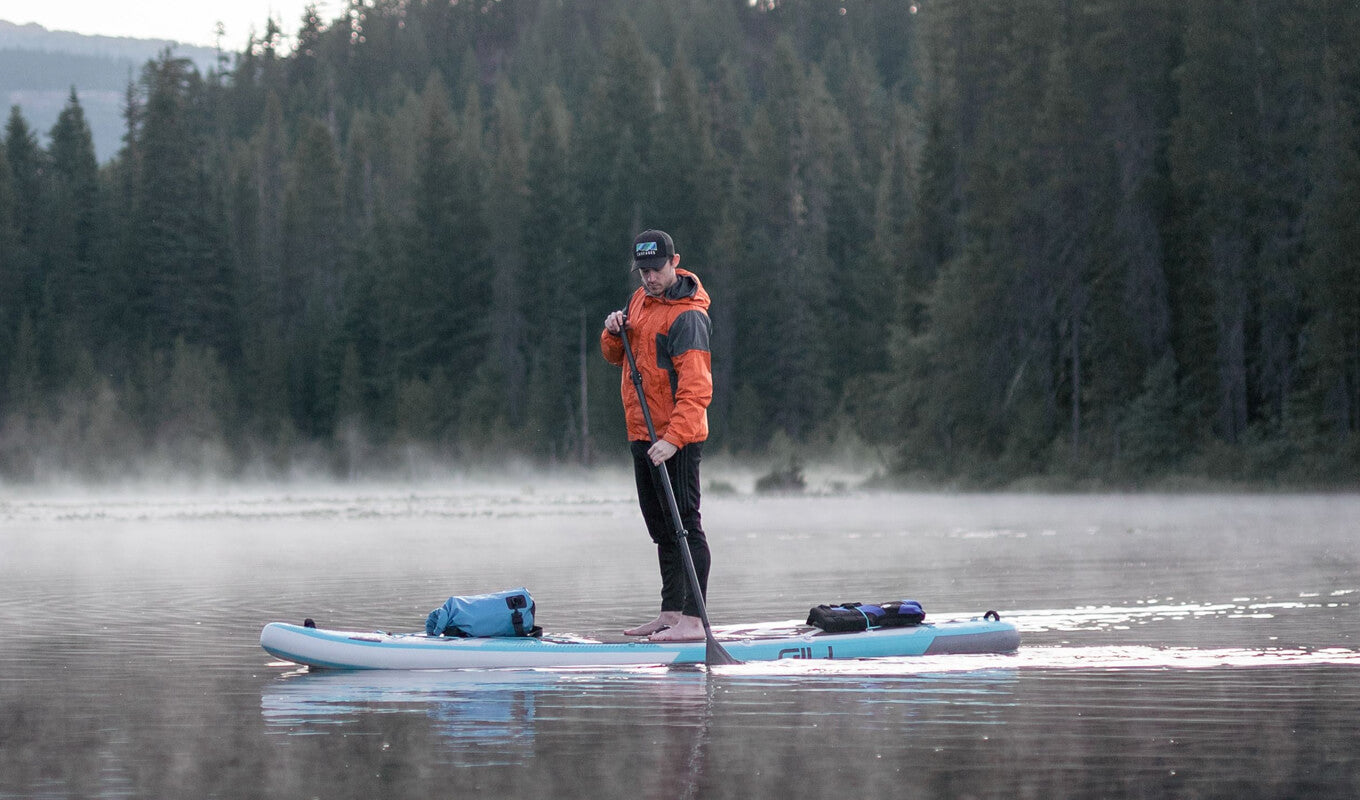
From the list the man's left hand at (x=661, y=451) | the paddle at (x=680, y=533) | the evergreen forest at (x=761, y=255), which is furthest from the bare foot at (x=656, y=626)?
the evergreen forest at (x=761, y=255)

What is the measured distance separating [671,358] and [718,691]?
2.11 meters

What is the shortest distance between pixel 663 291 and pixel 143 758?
→ 4030 mm

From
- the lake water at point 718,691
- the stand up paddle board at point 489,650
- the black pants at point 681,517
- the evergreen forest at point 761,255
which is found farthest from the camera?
the evergreen forest at point 761,255

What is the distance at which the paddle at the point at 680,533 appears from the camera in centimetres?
852

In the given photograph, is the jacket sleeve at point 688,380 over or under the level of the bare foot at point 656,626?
over

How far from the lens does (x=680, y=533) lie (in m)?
8.93

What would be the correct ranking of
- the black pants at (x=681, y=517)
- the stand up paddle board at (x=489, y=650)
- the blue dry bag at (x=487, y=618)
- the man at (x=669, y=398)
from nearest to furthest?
the stand up paddle board at (x=489, y=650) → the blue dry bag at (x=487, y=618) → the man at (x=669, y=398) → the black pants at (x=681, y=517)

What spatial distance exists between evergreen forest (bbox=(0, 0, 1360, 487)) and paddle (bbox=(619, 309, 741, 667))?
1058 inches

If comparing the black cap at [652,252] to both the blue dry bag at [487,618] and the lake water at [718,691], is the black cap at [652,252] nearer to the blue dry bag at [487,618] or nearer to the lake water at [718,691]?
the blue dry bag at [487,618]

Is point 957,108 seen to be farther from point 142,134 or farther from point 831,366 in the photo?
point 142,134

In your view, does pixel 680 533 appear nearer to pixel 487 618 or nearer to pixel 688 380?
pixel 688 380

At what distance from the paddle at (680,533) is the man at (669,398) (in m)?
0.03

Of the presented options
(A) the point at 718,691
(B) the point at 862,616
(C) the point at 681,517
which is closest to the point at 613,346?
(C) the point at 681,517

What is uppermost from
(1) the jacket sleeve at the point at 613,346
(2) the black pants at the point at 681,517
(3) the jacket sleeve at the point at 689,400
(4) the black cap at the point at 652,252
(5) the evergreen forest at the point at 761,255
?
(5) the evergreen forest at the point at 761,255
